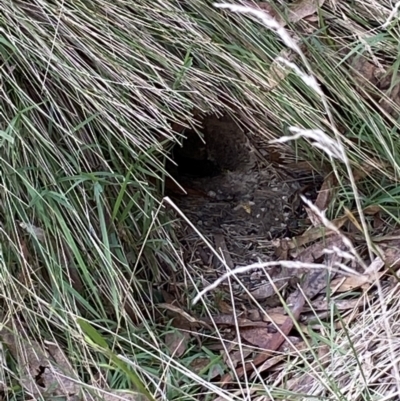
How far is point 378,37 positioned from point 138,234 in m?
0.72

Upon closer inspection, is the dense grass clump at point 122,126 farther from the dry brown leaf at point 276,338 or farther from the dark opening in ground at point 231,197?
the dark opening in ground at point 231,197

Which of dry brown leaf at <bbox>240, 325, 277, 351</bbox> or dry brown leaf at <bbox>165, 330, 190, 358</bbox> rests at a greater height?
dry brown leaf at <bbox>240, 325, 277, 351</bbox>

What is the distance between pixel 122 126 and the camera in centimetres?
139

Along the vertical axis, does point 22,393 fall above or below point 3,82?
below

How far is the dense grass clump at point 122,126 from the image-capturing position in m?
1.33

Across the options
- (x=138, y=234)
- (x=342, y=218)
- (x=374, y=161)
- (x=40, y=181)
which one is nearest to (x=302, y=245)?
(x=342, y=218)

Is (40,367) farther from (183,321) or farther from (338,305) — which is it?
(338,305)

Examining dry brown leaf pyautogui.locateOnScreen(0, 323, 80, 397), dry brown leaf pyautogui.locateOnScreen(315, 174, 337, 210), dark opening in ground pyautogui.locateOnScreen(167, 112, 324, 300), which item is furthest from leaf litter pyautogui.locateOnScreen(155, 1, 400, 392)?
dry brown leaf pyautogui.locateOnScreen(0, 323, 80, 397)

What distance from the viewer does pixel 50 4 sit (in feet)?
4.59

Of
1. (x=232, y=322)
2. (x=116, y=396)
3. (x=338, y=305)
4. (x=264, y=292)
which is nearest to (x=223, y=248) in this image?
(x=264, y=292)

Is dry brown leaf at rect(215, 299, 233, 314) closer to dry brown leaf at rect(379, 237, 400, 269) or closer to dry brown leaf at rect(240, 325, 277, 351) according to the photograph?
dry brown leaf at rect(240, 325, 277, 351)

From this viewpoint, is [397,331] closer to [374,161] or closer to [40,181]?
[374,161]

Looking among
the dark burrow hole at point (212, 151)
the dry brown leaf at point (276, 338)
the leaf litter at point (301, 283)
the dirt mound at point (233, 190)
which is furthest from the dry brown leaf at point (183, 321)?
the dark burrow hole at point (212, 151)

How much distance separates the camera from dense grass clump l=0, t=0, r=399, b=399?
52.4 inches
